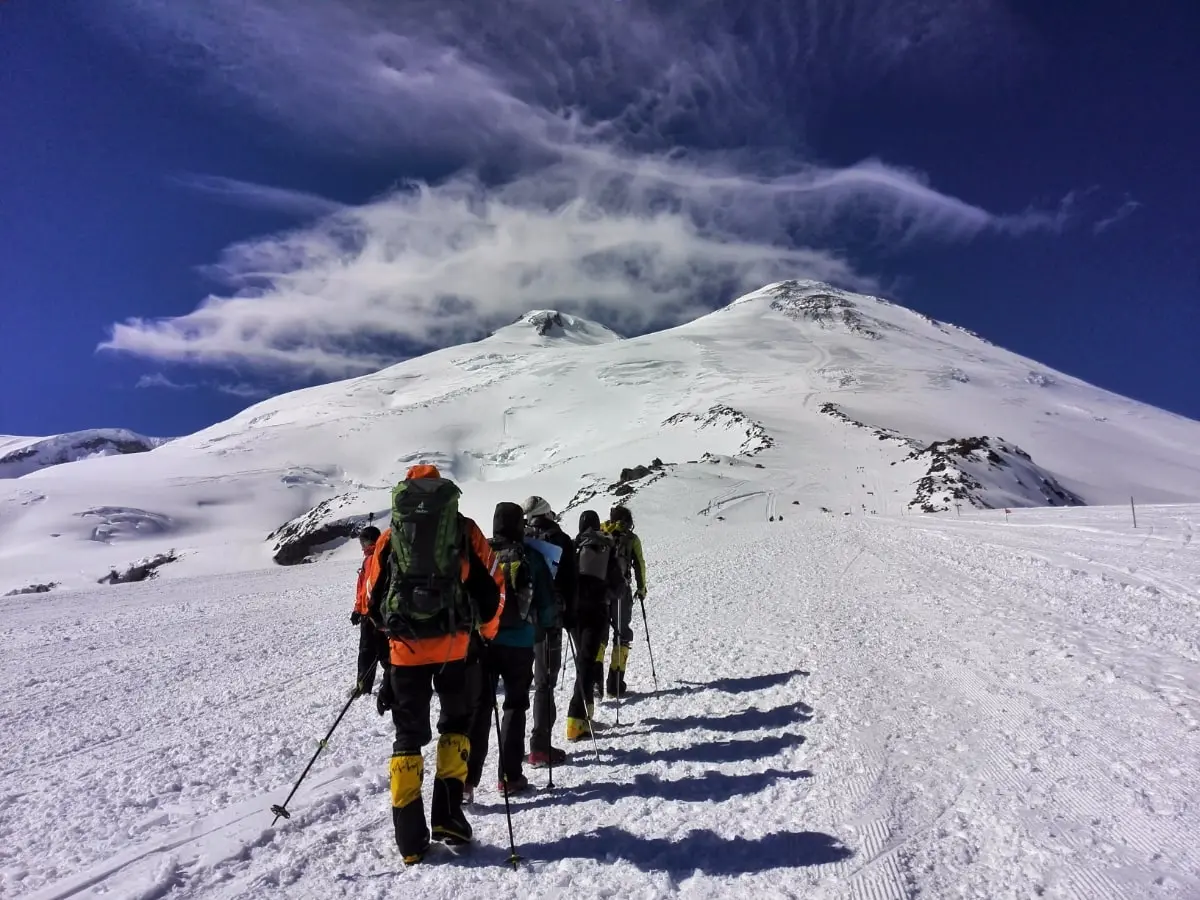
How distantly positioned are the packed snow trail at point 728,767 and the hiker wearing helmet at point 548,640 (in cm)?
26

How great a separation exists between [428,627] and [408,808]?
3.55 ft

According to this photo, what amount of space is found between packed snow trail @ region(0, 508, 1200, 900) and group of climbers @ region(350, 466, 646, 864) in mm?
330

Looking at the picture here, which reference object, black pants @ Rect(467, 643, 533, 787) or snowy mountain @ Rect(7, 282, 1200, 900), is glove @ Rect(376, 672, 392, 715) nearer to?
black pants @ Rect(467, 643, 533, 787)

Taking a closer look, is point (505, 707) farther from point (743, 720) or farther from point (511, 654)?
point (743, 720)

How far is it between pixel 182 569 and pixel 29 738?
59353 mm

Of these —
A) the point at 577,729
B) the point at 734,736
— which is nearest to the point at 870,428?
the point at 734,736

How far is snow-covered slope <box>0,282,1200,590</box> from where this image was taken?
180ft

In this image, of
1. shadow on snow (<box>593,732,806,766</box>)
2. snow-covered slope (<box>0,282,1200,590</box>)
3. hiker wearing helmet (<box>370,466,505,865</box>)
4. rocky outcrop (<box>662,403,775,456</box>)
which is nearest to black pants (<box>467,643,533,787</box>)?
hiker wearing helmet (<box>370,466,505,865</box>)

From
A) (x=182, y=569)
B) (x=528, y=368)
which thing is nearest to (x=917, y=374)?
(x=528, y=368)

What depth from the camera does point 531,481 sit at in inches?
2899

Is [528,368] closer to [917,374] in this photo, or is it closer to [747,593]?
[917,374]

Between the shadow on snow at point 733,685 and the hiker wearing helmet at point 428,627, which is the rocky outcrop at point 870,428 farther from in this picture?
the hiker wearing helmet at point 428,627

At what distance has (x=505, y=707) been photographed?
17.9 ft

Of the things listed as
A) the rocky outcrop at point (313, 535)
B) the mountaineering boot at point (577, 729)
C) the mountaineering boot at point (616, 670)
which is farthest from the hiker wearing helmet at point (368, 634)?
the rocky outcrop at point (313, 535)
